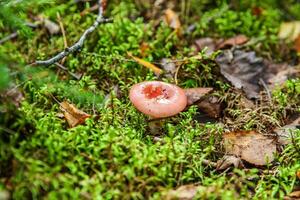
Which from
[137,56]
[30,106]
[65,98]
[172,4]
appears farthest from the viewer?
[172,4]

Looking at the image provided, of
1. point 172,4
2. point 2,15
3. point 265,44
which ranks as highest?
point 2,15

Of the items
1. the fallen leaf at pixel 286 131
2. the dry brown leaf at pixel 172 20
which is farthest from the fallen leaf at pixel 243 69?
the dry brown leaf at pixel 172 20

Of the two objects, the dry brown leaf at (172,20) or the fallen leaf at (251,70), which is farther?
the dry brown leaf at (172,20)

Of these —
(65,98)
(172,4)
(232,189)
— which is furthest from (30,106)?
(172,4)

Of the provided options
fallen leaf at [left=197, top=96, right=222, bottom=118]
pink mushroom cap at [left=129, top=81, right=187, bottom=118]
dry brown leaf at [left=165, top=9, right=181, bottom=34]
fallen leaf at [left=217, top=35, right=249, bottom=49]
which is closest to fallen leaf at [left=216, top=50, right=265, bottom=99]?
fallen leaf at [left=217, top=35, right=249, bottom=49]

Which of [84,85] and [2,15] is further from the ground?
[2,15]

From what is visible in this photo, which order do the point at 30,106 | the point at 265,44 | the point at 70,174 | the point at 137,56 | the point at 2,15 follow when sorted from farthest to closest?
1. the point at 265,44
2. the point at 137,56
3. the point at 30,106
4. the point at 2,15
5. the point at 70,174

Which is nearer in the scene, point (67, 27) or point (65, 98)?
point (65, 98)

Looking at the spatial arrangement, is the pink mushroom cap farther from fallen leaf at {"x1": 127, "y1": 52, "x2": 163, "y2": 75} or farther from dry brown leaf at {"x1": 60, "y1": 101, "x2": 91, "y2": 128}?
fallen leaf at {"x1": 127, "y1": 52, "x2": 163, "y2": 75}

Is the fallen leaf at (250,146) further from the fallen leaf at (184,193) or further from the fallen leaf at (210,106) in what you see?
the fallen leaf at (184,193)

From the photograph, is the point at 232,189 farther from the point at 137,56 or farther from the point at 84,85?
the point at 137,56
